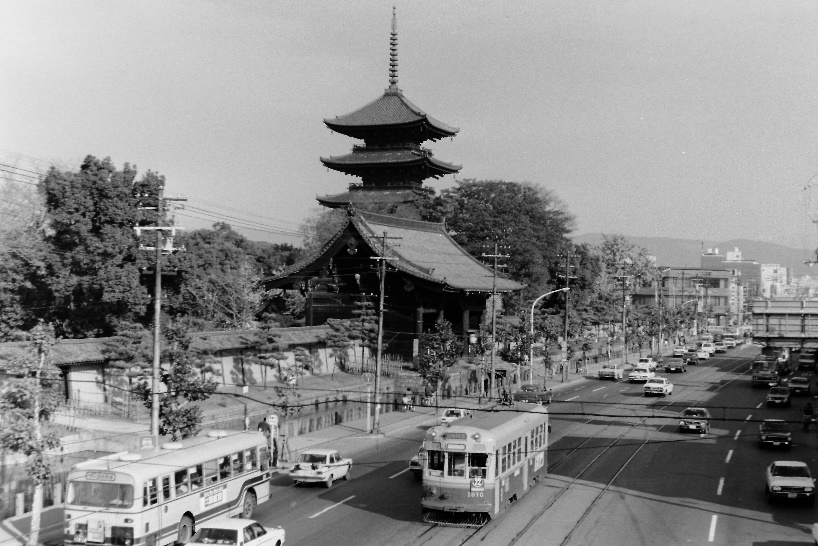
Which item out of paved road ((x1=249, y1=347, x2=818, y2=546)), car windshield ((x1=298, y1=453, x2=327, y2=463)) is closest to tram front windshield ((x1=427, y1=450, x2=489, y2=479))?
paved road ((x1=249, y1=347, x2=818, y2=546))

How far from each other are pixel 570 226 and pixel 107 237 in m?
79.7

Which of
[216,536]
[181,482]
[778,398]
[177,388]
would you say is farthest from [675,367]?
[216,536]

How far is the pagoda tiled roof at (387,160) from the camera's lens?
94375mm

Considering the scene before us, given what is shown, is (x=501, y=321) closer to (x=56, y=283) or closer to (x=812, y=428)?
(x=812, y=428)

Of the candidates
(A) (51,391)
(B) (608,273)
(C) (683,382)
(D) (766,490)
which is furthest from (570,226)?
(A) (51,391)

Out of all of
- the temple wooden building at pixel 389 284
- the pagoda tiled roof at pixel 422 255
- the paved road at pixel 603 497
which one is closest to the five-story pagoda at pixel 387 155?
the pagoda tiled roof at pixel 422 255

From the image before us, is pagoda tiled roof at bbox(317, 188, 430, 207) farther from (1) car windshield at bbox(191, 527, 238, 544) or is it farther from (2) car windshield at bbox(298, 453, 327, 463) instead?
(1) car windshield at bbox(191, 527, 238, 544)

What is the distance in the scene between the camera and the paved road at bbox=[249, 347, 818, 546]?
81.1ft

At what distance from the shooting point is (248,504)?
26.9m

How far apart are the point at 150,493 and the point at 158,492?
1.24ft

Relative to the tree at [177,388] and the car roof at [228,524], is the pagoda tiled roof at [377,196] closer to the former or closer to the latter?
the tree at [177,388]

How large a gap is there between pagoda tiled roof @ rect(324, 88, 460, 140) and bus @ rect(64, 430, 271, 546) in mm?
70795

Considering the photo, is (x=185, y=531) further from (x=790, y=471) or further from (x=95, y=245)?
(x=95, y=245)

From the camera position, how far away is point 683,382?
71.2 meters
